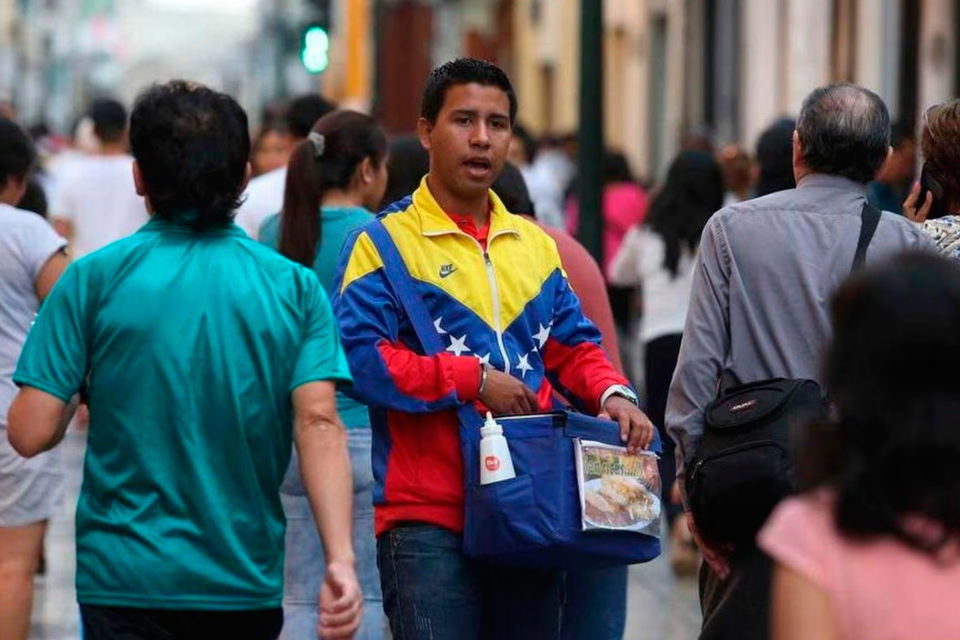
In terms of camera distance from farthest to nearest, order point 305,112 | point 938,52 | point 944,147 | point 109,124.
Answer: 1. point 938,52
2. point 109,124
3. point 305,112
4. point 944,147

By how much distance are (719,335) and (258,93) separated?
87943 millimetres

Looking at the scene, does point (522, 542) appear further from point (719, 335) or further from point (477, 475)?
point (719, 335)

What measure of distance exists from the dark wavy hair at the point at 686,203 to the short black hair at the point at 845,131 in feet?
15.5

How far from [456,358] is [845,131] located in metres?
1.12

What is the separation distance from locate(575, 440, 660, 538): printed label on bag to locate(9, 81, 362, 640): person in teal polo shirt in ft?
2.69

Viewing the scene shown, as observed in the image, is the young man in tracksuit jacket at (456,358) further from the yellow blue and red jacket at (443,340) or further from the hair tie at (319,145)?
the hair tie at (319,145)

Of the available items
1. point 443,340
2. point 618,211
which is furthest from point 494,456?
point 618,211

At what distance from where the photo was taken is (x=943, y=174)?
20.5 ft

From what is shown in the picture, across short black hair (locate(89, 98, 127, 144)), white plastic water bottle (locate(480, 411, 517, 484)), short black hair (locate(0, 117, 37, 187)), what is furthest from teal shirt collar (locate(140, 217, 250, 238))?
short black hair (locate(89, 98, 127, 144))

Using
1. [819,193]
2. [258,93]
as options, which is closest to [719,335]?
[819,193]

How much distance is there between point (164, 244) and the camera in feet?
16.1

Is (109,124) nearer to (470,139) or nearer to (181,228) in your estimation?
(470,139)

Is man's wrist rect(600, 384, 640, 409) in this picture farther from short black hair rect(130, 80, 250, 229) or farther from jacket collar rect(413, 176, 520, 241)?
short black hair rect(130, 80, 250, 229)

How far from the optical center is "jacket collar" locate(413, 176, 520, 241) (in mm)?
5781
